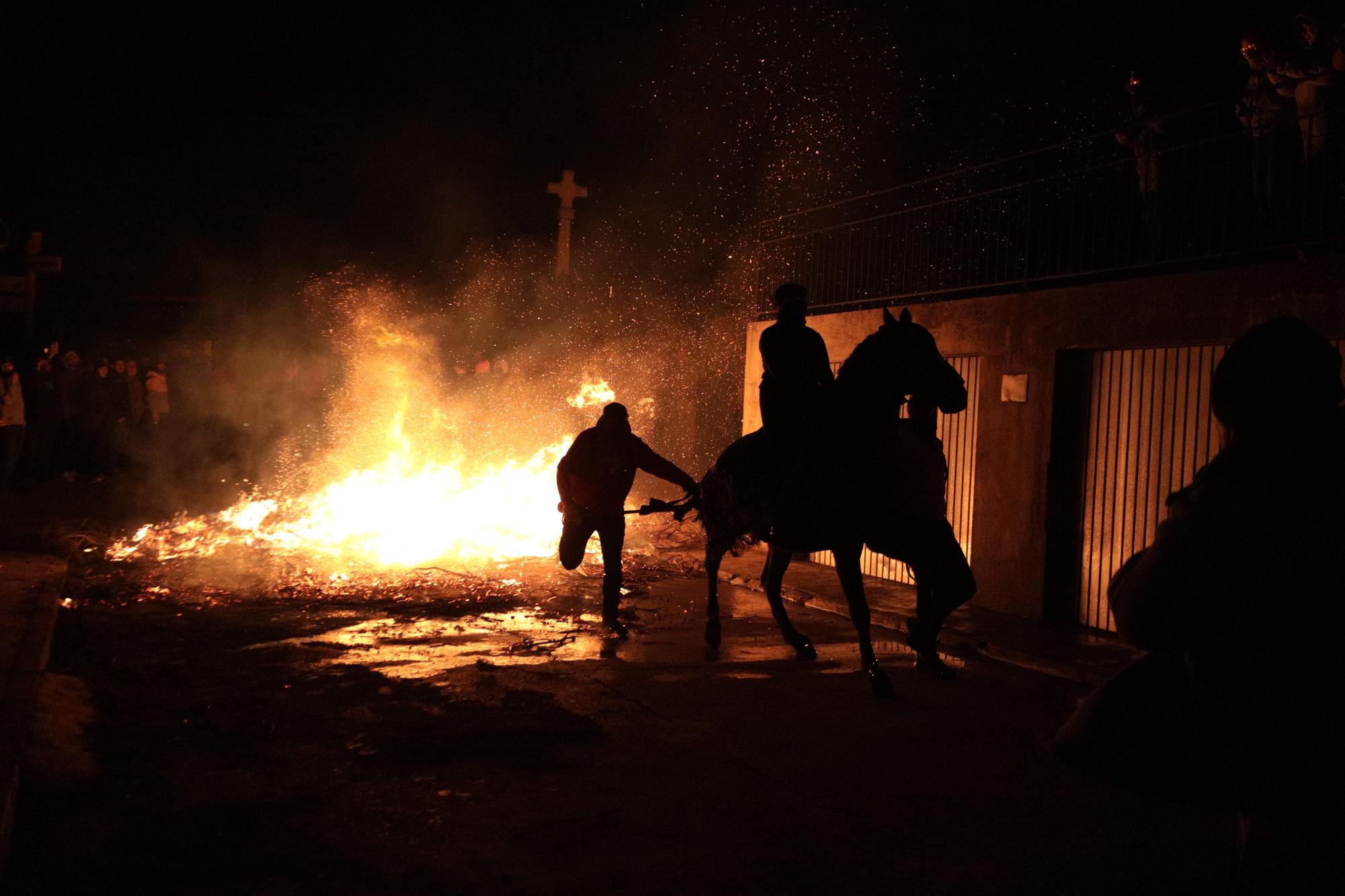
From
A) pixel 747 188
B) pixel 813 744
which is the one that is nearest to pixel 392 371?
pixel 747 188

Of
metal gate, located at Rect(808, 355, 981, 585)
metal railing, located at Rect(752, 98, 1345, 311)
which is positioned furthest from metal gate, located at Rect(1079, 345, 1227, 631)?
metal gate, located at Rect(808, 355, 981, 585)

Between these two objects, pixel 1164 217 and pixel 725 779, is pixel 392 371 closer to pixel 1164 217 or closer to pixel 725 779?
pixel 1164 217

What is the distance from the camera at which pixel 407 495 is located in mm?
15133

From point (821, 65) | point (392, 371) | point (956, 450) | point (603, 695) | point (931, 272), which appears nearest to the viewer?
point (603, 695)

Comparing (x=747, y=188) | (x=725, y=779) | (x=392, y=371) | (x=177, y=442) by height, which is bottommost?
(x=725, y=779)

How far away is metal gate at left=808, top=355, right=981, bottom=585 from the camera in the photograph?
37.8ft

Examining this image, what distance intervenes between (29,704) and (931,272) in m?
10.5

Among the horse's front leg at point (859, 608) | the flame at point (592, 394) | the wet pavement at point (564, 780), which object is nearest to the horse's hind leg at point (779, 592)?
the wet pavement at point (564, 780)

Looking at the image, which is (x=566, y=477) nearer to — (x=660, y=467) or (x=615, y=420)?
(x=615, y=420)

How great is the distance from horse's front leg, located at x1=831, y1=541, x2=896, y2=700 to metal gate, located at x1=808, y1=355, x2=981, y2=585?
427cm

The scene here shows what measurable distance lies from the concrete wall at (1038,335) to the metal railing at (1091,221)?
413mm

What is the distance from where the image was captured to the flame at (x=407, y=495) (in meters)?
13.1

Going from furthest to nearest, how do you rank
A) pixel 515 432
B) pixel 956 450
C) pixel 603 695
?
pixel 515 432 → pixel 956 450 → pixel 603 695

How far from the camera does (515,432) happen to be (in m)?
19.6
